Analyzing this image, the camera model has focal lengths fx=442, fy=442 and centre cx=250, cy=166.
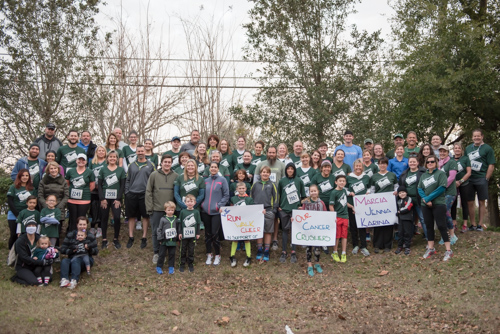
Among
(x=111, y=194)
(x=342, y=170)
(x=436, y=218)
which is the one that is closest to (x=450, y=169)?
(x=436, y=218)

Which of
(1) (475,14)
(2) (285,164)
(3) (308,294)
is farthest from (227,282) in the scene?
(1) (475,14)

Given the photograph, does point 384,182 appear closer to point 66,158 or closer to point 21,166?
point 66,158

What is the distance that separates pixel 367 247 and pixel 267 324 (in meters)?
4.58

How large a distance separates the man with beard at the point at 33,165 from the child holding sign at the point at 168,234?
2.98 m

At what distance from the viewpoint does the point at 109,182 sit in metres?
9.92

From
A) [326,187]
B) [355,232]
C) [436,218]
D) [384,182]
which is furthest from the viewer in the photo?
[355,232]

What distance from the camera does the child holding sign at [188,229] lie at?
918cm

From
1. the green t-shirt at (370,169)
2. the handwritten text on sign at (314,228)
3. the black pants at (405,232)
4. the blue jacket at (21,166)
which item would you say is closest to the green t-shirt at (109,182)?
the blue jacket at (21,166)

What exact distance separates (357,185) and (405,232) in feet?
4.89

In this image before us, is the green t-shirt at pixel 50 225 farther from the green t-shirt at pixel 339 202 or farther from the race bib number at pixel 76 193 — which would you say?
the green t-shirt at pixel 339 202

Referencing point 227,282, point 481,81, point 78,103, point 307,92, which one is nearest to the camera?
point 227,282

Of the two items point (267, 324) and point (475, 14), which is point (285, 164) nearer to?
point (267, 324)

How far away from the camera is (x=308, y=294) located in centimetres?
822

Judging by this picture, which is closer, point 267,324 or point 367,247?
point 267,324
